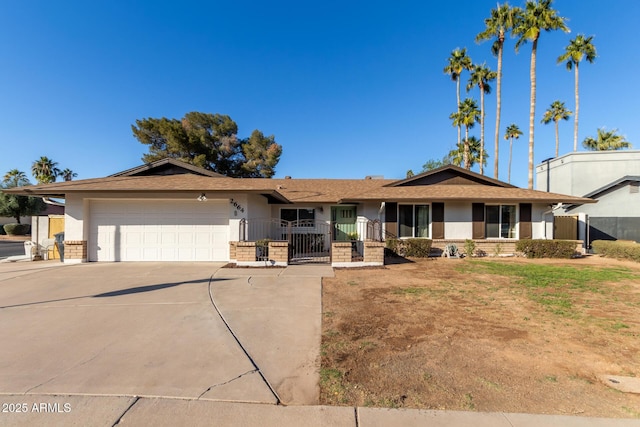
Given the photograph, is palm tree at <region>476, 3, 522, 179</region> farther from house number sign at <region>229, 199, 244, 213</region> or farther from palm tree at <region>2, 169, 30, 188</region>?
palm tree at <region>2, 169, 30, 188</region>

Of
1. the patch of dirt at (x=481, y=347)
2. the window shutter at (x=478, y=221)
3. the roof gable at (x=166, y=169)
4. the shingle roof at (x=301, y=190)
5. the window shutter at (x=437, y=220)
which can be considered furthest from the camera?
the roof gable at (x=166, y=169)

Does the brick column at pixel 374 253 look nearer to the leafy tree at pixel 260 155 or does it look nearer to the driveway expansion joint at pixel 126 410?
the driveway expansion joint at pixel 126 410

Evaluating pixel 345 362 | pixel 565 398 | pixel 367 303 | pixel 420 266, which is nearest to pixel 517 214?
pixel 420 266

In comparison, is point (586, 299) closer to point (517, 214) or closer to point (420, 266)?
point (420, 266)

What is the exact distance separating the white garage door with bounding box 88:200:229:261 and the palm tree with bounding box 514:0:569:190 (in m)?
19.7

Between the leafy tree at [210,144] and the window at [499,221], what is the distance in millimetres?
21282

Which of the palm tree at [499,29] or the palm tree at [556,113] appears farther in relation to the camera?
the palm tree at [556,113]

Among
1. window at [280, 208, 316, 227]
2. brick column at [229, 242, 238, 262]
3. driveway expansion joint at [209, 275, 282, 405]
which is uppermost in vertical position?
window at [280, 208, 316, 227]

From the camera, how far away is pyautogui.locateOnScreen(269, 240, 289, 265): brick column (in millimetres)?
9711

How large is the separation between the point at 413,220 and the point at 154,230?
11.7 m

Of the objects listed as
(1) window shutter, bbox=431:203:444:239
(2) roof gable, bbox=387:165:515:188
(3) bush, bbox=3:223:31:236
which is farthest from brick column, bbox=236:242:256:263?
(3) bush, bbox=3:223:31:236

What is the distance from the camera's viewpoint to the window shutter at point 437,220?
505 inches

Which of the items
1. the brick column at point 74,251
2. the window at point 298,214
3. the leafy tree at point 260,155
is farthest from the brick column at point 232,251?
the leafy tree at point 260,155

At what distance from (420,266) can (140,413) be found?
9513mm
